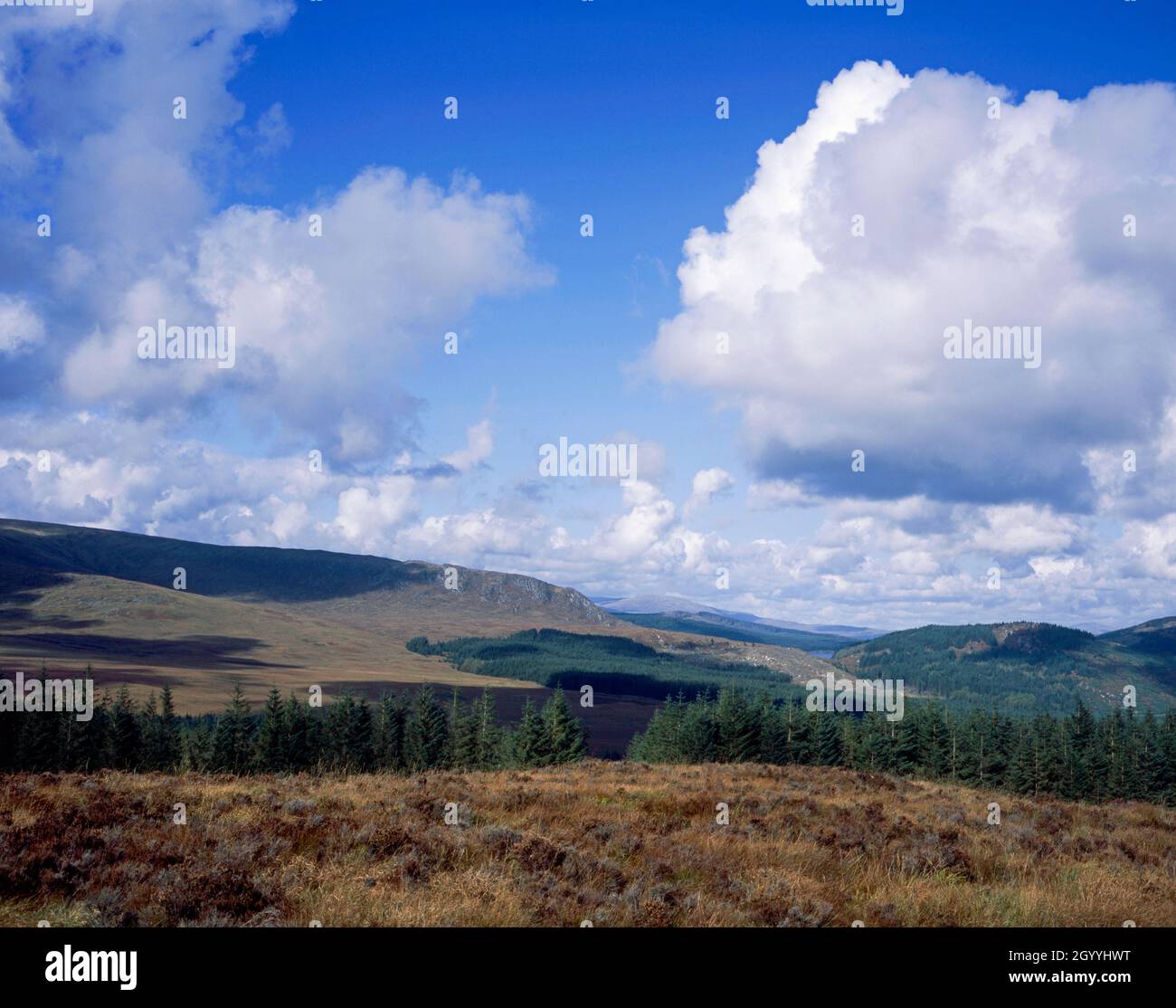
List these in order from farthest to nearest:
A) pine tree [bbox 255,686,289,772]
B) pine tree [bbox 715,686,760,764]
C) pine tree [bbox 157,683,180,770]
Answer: pine tree [bbox 715,686,760,764]
pine tree [bbox 157,683,180,770]
pine tree [bbox 255,686,289,772]

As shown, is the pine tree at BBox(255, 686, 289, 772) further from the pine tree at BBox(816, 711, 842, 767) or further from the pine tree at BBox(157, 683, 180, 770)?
the pine tree at BBox(816, 711, 842, 767)

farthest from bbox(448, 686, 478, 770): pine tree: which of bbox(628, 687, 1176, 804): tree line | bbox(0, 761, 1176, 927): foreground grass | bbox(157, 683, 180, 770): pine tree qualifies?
bbox(0, 761, 1176, 927): foreground grass

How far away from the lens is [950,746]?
87750 millimetres

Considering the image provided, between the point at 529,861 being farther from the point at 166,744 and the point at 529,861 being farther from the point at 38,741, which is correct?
the point at 166,744

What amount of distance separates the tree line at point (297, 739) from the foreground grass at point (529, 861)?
5714 cm

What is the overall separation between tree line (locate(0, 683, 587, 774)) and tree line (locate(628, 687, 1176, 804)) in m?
17.5

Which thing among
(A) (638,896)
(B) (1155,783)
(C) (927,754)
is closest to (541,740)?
(C) (927,754)

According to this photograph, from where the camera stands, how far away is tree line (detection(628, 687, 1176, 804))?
8325cm

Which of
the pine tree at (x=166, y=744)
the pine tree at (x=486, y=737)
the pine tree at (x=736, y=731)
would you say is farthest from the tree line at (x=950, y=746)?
the pine tree at (x=166, y=744)

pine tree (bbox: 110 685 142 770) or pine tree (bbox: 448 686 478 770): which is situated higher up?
pine tree (bbox: 110 685 142 770)
